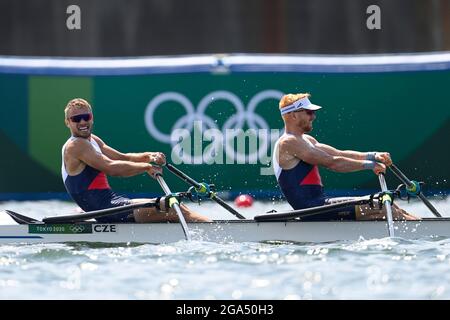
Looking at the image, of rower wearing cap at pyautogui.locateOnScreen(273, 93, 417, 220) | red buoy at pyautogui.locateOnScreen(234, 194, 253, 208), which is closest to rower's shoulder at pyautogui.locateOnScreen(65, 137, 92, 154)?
rower wearing cap at pyautogui.locateOnScreen(273, 93, 417, 220)

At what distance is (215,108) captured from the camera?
17406 millimetres

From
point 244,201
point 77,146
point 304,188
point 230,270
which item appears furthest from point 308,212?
point 244,201

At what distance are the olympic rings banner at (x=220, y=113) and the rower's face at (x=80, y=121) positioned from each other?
13.7 feet

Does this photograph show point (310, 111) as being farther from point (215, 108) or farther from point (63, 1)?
point (63, 1)

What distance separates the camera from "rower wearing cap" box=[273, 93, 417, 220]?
12.8m

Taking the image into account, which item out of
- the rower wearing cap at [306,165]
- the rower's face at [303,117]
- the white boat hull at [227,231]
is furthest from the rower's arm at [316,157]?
the white boat hull at [227,231]

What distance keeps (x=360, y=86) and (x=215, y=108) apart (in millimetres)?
1895

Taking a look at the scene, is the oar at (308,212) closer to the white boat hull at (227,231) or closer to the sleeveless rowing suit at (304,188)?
the white boat hull at (227,231)

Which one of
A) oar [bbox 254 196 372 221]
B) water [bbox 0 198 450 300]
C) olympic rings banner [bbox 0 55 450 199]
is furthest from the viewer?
olympic rings banner [bbox 0 55 450 199]

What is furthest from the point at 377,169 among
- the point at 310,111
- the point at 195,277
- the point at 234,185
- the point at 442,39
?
the point at 442,39

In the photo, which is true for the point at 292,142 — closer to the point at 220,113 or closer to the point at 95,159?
the point at 95,159

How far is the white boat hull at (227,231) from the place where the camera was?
12562 millimetres

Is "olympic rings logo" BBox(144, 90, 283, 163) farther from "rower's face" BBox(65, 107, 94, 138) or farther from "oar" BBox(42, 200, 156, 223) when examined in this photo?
"oar" BBox(42, 200, 156, 223)

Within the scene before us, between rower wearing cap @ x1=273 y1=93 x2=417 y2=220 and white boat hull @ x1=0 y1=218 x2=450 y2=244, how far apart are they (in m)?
0.20
